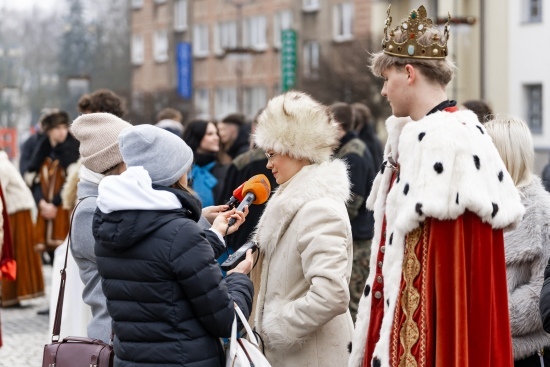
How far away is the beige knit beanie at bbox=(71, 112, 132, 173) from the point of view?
5434 millimetres

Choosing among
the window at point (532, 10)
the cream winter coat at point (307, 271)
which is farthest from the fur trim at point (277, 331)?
the window at point (532, 10)

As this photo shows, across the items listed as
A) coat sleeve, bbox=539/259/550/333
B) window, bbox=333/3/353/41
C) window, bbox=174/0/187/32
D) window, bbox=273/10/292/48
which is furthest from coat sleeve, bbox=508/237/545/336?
window, bbox=174/0/187/32

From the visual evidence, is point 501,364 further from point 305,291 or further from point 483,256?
point 305,291

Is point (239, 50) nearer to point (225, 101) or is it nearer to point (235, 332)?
point (225, 101)

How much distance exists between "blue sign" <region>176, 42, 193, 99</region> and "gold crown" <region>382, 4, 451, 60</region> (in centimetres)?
4889

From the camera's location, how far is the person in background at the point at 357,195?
953cm

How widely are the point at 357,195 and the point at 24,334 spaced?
3.69 m

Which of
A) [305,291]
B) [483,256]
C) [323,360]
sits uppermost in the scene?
[483,256]

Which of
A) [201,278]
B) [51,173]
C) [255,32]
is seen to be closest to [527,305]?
[201,278]

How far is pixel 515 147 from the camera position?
17.1 feet

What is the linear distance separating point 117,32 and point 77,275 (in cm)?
4647

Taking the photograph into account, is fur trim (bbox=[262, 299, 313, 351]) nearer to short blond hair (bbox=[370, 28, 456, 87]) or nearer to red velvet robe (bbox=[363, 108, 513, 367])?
red velvet robe (bbox=[363, 108, 513, 367])

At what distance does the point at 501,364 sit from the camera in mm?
4137

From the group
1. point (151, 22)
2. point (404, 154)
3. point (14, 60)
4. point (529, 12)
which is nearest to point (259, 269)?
point (404, 154)
